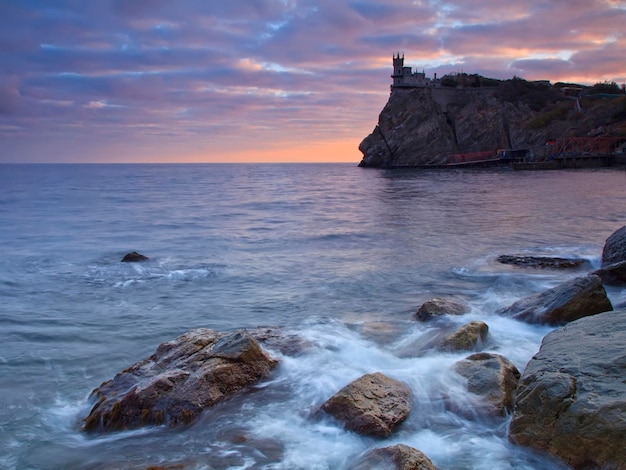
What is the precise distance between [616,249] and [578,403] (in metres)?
9.70

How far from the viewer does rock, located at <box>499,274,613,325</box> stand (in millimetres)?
8781

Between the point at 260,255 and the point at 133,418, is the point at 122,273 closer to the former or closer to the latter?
the point at 260,255

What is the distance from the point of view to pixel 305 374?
300 inches

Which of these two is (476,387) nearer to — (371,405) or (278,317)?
(371,405)

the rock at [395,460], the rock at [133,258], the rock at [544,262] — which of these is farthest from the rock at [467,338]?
the rock at [133,258]

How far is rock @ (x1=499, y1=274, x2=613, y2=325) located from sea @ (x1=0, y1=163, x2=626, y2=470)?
0.29 m

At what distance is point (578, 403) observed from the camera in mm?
5004

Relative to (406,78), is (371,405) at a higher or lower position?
lower

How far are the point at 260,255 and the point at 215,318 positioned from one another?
7.72m

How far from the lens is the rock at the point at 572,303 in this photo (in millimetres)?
8781

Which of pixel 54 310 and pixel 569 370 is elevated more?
pixel 569 370

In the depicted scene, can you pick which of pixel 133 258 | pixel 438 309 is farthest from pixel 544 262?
pixel 133 258

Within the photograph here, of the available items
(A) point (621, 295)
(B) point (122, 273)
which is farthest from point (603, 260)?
(B) point (122, 273)

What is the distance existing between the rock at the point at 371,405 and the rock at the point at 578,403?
1.29 m
